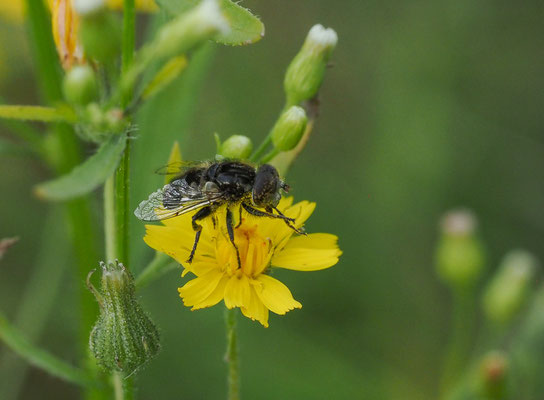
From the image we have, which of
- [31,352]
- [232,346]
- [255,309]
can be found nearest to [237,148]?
[255,309]

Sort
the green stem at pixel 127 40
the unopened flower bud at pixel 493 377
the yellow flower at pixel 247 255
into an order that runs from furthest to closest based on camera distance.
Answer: the unopened flower bud at pixel 493 377
the yellow flower at pixel 247 255
the green stem at pixel 127 40

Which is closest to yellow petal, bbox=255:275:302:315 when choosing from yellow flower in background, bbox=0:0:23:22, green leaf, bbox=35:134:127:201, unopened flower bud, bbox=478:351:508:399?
green leaf, bbox=35:134:127:201

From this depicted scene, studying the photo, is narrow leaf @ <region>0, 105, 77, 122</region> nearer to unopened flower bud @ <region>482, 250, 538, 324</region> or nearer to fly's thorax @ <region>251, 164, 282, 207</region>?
fly's thorax @ <region>251, 164, 282, 207</region>

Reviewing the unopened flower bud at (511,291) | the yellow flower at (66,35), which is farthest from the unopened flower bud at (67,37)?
the unopened flower bud at (511,291)

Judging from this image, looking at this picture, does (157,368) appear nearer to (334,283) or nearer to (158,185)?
(334,283)

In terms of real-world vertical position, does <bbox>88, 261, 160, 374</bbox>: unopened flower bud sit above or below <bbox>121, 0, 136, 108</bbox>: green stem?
below

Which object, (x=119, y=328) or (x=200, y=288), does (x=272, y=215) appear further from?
(x=119, y=328)

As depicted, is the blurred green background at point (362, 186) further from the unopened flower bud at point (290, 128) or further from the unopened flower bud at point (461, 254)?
the unopened flower bud at point (290, 128)
